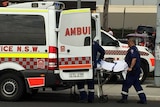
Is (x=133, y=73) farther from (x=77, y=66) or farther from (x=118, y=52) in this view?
(x=118, y=52)

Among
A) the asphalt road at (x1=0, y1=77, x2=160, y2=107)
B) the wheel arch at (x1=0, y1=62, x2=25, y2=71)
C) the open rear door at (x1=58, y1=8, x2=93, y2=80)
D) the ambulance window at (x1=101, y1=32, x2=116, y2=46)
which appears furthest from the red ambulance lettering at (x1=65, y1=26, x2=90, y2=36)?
the ambulance window at (x1=101, y1=32, x2=116, y2=46)

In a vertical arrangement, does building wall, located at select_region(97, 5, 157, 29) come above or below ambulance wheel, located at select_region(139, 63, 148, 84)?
below

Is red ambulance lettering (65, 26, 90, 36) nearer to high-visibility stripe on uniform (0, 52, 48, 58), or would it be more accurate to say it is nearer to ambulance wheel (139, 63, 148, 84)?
high-visibility stripe on uniform (0, 52, 48, 58)

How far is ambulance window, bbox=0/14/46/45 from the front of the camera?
11.0 m

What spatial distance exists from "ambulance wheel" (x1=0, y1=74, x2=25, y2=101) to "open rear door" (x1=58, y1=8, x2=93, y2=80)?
111 cm

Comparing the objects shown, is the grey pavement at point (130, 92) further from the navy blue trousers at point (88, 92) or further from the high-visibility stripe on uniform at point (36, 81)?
the high-visibility stripe on uniform at point (36, 81)

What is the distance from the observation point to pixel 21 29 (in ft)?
36.2

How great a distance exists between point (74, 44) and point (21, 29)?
138 centimetres

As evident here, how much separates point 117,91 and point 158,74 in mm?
1583

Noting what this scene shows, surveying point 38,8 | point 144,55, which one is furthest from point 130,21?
point 38,8

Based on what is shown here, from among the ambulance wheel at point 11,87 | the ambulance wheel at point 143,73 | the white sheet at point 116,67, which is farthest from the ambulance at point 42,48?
the ambulance wheel at point 143,73

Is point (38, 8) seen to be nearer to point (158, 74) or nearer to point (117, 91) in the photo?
point (117, 91)

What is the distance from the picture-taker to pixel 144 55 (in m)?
15.0

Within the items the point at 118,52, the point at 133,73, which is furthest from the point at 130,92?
→ the point at 118,52
